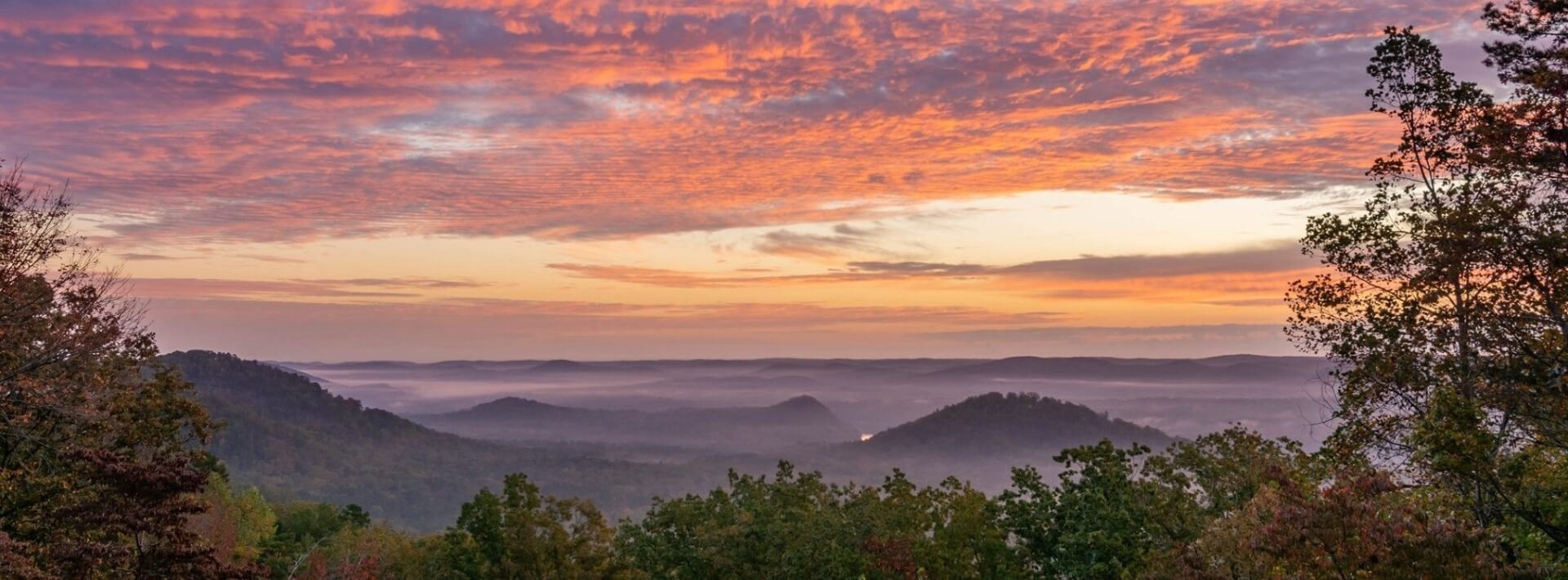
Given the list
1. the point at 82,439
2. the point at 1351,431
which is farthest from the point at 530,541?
the point at 1351,431

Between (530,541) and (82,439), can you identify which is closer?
(82,439)

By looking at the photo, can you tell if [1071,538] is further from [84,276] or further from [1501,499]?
[84,276]

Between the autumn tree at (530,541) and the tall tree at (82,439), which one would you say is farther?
the autumn tree at (530,541)

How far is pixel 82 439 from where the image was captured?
29219 millimetres

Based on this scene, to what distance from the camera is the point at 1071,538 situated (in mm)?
37688

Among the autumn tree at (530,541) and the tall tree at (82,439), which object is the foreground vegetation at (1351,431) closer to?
the tall tree at (82,439)

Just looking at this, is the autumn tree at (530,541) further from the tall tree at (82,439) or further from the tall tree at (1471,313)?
the tall tree at (1471,313)

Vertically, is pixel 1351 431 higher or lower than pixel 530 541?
higher

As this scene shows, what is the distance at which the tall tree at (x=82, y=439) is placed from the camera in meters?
23.3

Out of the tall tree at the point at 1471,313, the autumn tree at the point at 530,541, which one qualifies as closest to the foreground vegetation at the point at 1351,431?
the tall tree at the point at 1471,313

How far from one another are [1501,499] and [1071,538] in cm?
1874

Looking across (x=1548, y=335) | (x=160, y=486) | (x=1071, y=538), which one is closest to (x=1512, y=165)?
(x=1548, y=335)

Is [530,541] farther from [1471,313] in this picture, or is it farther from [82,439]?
[1471,313]

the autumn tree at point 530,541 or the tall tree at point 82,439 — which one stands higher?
the tall tree at point 82,439
